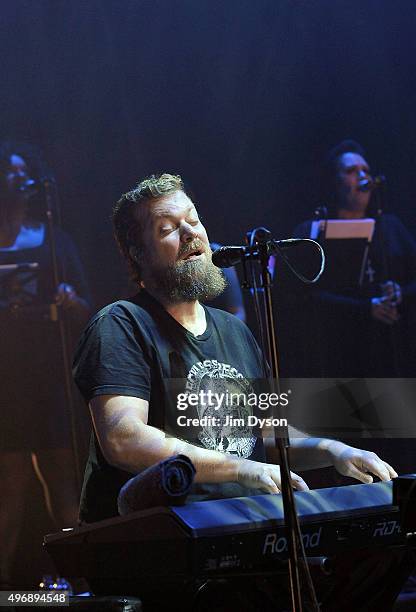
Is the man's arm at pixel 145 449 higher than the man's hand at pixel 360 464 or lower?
higher

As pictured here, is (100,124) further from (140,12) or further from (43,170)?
(140,12)

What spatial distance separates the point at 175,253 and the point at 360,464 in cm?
105

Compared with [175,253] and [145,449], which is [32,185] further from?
[145,449]

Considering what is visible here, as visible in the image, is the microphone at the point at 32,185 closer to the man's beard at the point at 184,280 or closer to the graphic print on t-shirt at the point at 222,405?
the man's beard at the point at 184,280

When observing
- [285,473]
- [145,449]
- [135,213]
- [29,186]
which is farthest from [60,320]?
[285,473]

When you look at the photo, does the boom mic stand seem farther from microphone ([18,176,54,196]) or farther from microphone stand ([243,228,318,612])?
microphone ([18,176,54,196])

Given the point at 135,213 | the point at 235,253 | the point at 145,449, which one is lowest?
the point at 145,449

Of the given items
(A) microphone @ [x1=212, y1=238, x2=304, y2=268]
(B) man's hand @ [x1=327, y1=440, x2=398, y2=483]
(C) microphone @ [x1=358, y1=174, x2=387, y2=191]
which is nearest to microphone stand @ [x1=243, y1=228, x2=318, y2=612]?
(A) microphone @ [x1=212, y1=238, x2=304, y2=268]

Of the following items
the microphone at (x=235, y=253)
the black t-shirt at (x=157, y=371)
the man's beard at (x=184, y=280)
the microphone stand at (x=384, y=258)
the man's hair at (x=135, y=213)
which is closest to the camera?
the microphone at (x=235, y=253)

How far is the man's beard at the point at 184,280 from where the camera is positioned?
2.79m

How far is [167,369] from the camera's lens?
98.4 inches

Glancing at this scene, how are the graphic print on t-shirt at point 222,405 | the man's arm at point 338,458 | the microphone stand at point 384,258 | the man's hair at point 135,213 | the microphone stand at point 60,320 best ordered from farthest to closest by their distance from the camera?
the microphone stand at point 384,258, the microphone stand at point 60,320, the man's hair at point 135,213, the graphic print on t-shirt at point 222,405, the man's arm at point 338,458

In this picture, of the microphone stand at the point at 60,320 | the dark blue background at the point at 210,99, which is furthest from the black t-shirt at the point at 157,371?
the dark blue background at the point at 210,99

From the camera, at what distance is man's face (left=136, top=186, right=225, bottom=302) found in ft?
9.18
